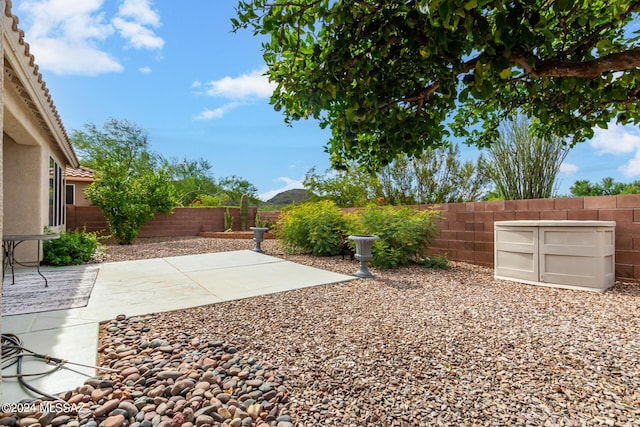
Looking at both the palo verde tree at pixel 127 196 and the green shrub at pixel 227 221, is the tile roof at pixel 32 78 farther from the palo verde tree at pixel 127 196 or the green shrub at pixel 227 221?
the green shrub at pixel 227 221

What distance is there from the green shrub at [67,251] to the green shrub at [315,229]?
4.12 metres

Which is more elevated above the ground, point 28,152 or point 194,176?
point 194,176

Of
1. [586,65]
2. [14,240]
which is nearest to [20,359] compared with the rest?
[14,240]

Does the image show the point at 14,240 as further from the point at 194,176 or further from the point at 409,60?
the point at 194,176

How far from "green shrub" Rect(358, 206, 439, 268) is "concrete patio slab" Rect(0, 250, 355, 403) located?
3.20 ft

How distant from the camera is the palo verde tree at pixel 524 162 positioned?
7.38m

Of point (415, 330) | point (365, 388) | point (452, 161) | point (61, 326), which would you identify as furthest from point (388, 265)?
point (452, 161)

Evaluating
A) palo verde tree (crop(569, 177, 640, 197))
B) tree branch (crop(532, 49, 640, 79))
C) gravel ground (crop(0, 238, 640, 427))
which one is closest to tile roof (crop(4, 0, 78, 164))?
gravel ground (crop(0, 238, 640, 427))

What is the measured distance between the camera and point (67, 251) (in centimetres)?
618

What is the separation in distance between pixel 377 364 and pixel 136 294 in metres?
3.16

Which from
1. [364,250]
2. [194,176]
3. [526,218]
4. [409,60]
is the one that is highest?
[194,176]

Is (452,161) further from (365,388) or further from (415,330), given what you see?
(365,388)

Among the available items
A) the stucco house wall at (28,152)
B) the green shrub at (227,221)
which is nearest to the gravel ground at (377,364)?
the stucco house wall at (28,152)

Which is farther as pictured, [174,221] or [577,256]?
[174,221]
